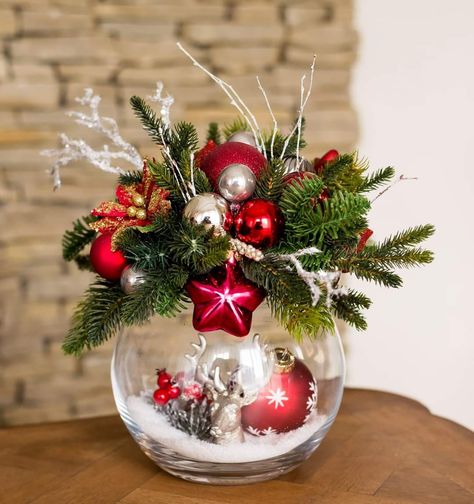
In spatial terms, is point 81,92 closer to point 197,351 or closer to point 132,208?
point 132,208

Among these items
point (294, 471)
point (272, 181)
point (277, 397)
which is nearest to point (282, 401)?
point (277, 397)

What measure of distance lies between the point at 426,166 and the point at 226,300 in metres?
1.00

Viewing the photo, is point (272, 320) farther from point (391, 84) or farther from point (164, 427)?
point (391, 84)

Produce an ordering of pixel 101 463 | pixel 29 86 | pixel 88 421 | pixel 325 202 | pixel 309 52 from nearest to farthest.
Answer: pixel 325 202 → pixel 101 463 → pixel 88 421 → pixel 29 86 → pixel 309 52

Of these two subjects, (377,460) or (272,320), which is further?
(377,460)

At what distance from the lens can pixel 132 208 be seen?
0.79 m

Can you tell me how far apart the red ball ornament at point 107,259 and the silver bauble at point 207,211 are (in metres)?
0.10

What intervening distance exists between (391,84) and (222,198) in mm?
985

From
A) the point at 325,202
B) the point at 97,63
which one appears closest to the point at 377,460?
the point at 325,202

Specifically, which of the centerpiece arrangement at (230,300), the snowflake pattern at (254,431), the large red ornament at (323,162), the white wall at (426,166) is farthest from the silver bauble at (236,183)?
the white wall at (426,166)

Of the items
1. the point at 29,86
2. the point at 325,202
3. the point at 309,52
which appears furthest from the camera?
the point at 309,52

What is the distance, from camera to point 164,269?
76 centimetres

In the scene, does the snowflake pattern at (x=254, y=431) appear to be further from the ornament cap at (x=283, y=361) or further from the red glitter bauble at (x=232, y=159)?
the red glitter bauble at (x=232, y=159)

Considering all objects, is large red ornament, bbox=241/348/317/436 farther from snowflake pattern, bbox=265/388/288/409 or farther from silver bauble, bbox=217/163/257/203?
silver bauble, bbox=217/163/257/203
